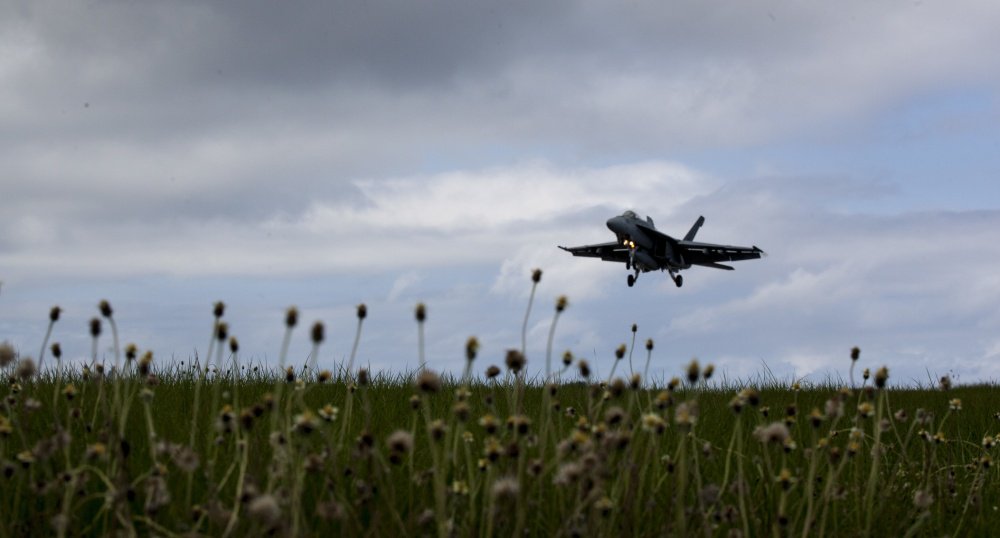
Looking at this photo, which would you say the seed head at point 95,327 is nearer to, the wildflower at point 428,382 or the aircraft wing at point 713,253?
the wildflower at point 428,382

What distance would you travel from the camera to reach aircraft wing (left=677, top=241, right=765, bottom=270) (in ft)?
156

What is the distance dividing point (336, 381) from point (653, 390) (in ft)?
15.2

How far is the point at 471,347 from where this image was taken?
3.57 meters

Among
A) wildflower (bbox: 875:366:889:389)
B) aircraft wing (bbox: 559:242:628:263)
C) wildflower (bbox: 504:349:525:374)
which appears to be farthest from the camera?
aircraft wing (bbox: 559:242:628:263)

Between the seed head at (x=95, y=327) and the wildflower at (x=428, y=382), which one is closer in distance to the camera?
the wildflower at (x=428, y=382)

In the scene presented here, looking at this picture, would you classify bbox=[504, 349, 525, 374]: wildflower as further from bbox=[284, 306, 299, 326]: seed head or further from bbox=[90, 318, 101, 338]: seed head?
bbox=[90, 318, 101, 338]: seed head

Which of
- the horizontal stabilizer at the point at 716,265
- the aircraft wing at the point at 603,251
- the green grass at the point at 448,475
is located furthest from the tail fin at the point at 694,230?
the green grass at the point at 448,475

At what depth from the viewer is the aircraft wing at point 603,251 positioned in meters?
49.9

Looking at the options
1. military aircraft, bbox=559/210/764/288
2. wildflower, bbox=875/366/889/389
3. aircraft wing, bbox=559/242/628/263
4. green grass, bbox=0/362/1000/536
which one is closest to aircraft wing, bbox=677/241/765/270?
military aircraft, bbox=559/210/764/288

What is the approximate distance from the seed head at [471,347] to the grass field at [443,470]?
0.04 feet

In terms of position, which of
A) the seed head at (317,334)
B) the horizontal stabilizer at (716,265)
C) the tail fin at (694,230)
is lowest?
the seed head at (317,334)

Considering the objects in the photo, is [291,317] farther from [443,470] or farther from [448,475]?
[448,475]

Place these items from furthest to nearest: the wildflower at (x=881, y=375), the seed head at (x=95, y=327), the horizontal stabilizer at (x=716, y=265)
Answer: the horizontal stabilizer at (x=716, y=265)
the wildflower at (x=881, y=375)
the seed head at (x=95, y=327)

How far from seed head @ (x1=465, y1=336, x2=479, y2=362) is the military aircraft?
3889 cm
